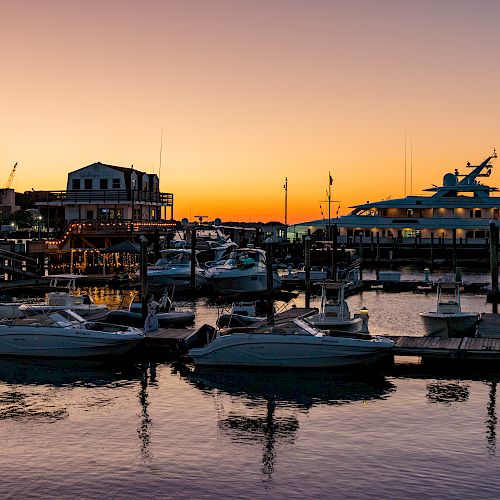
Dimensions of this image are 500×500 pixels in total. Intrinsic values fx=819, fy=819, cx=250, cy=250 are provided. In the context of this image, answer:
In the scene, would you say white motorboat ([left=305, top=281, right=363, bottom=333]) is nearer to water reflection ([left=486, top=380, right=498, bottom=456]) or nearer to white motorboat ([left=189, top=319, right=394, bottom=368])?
white motorboat ([left=189, top=319, right=394, bottom=368])

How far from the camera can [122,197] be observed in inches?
3723

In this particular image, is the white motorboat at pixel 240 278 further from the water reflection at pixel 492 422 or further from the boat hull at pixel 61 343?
the water reflection at pixel 492 422

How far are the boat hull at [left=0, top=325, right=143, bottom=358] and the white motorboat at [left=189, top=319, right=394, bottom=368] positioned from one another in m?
3.82

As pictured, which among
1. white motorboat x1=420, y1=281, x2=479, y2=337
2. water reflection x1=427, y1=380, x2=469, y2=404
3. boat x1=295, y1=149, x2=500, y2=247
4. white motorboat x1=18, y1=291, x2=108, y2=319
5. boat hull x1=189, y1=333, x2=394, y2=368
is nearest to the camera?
water reflection x1=427, y1=380, x2=469, y2=404

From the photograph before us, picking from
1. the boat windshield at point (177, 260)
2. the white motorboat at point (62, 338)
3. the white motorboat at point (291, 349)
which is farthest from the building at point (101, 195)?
the white motorboat at point (291, 349)

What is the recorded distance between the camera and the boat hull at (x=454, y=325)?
36312 mm

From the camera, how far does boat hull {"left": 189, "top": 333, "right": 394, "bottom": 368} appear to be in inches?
1232

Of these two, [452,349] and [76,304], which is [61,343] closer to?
[76,304]

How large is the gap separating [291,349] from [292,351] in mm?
90

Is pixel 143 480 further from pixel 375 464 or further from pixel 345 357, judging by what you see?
pixel 345 357

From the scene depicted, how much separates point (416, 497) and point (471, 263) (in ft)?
318

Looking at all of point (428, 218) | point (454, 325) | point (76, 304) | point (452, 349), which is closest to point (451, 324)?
point (454, 325)

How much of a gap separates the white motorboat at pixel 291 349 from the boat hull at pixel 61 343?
3824mm

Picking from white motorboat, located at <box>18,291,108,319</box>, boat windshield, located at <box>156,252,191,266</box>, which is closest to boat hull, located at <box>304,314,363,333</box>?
white motorboat, located at <box>18,291,108,319</box>
